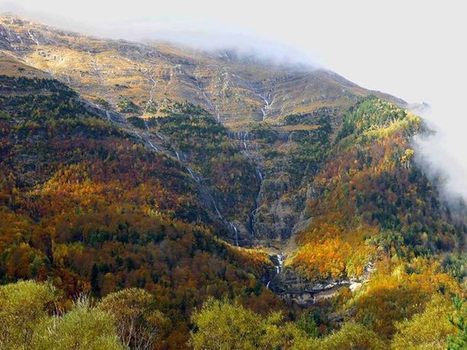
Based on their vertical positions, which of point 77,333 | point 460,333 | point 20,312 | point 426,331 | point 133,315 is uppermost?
point 460,333

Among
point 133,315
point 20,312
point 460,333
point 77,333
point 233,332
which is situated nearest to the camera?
point 460,333

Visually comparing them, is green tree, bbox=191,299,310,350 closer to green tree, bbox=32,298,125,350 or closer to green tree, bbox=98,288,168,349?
green tree, bbox=98,288,168,349

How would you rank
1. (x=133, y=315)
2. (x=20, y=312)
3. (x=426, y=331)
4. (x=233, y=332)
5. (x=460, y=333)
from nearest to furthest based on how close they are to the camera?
(x=460, y=333), (x=20, y=312), (x=426, y=331), (x=233, y=332), (x=133, y=315)

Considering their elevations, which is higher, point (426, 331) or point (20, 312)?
point (426, 331)

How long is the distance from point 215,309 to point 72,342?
153 ft

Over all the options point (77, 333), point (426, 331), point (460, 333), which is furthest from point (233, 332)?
point (460, 333)

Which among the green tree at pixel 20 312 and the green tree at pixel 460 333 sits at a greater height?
the green tree at pixel 460 333

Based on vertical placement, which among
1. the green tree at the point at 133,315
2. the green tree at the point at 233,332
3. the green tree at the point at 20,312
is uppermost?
the green tree at the point at 20,312

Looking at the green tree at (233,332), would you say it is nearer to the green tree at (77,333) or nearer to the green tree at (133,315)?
the green tree at (133,315)

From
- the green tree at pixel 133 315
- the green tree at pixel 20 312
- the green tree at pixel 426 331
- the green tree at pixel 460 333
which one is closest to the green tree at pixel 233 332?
the green tree at pixel 133 315

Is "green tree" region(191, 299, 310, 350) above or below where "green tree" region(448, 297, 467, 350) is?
below

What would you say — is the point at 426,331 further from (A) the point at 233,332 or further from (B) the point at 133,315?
(B) the point at 133,315

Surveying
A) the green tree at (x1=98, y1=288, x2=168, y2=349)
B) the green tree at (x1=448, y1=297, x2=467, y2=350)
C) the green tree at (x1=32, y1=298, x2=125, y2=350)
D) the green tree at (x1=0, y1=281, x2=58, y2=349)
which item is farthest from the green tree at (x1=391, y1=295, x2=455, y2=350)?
the green tree at (x1=0, y1=281, x2=58, y2=349)

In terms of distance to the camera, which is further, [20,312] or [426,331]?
[426,331]
